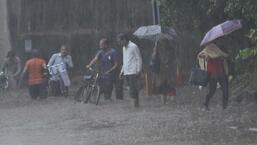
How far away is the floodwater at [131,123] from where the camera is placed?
35.4 ft

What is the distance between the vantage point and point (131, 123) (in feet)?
42.1

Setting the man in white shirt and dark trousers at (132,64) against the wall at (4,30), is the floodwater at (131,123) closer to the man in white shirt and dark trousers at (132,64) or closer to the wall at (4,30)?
the man in white shirt and dark trousers at (132,64)

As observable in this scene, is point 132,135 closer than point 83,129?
Yes

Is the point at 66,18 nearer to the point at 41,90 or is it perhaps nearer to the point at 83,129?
the point at 41,90

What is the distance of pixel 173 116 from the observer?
13562 millimetres

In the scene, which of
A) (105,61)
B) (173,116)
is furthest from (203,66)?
(105,61)

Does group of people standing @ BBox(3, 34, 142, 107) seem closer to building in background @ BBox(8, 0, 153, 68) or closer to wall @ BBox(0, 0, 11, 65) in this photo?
wall @ BBox(0, 0, 11, 65)

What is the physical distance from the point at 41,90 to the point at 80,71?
20.0ft

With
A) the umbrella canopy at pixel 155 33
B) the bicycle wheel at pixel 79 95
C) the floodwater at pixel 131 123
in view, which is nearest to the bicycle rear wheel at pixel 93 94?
the floodwater at pixel 131 123

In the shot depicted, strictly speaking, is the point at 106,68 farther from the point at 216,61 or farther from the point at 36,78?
the point at 216,61

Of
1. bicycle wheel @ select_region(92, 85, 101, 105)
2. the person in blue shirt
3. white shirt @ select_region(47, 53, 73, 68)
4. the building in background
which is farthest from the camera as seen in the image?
the building in background

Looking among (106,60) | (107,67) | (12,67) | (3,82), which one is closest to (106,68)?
(107,67)

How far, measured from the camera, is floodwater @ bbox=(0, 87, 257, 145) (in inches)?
425

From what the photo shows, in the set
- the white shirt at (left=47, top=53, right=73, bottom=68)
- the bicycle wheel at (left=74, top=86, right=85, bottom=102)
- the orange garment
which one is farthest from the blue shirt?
the white shirt at (left=47, top=53, right=73, bottom=68)
